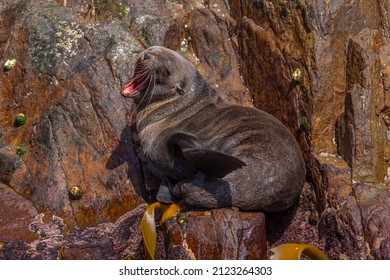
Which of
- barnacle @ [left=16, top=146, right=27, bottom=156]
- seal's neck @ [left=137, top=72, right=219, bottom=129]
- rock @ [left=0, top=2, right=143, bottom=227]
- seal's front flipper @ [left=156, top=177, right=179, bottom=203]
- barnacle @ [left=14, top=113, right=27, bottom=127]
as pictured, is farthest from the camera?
barnacle @ [left=14, top=113, right=27, bottom=127]

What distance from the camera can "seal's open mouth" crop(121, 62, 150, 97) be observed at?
7661 millimetres

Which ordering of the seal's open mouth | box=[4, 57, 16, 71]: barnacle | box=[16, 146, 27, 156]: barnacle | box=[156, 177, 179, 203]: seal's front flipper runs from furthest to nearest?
box=[4, 57, 16, 71]: barnacle, box=[16, 146, 27, 156]: barnacle, the seal's open mouth, box=[156, 177, 179, 203]: seal's front flipper

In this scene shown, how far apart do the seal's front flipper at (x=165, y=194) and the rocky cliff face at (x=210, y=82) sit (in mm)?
510

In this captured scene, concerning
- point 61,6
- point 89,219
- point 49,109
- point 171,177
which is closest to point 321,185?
point 171,177

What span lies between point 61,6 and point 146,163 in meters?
2.74

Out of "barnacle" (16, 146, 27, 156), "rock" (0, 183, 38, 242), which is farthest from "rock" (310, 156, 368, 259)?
"barnacle" (16, 146, 27, 156)

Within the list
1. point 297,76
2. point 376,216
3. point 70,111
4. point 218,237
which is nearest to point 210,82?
point 297,76

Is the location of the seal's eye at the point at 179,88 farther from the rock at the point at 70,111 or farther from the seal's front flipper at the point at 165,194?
the seal's front flipper at the point at 165,194

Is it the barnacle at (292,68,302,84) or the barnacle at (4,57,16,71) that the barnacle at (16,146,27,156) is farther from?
the barnacle at (292,68,302,84)

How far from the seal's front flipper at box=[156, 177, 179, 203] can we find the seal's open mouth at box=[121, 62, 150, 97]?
1.20 metres

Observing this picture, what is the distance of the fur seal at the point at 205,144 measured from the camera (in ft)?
21.5

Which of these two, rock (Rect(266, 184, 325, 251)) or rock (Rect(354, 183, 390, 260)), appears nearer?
rock (Rect(354, 183, 390, 260))

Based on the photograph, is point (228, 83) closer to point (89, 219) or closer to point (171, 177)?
point (171, 177)

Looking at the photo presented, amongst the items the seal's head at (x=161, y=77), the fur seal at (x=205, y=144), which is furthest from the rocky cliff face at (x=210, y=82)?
the seal's head at (x=161, y=77)
